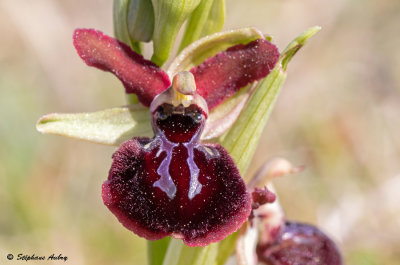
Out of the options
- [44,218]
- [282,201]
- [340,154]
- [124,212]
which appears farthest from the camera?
[340,154]

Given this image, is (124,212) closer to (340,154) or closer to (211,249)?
(211,249)

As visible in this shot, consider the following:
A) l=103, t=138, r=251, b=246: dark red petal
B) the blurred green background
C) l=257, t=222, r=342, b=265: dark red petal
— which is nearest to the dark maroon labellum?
l=103, t=138, r=251, b=246: dark red petal

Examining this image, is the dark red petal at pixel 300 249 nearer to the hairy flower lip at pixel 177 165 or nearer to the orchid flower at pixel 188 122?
the orchid flower at pixel 188 122

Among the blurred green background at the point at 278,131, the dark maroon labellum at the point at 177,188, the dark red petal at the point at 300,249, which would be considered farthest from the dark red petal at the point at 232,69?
the blurred green background at the point at 278,131

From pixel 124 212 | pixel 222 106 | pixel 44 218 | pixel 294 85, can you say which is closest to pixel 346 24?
pixel 294 85

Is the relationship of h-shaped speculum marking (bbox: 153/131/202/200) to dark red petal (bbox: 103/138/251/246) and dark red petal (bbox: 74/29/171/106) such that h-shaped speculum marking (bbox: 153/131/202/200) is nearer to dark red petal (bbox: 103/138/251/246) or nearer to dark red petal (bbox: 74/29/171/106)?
dark red petal (bbox: 103/138/251/246)
